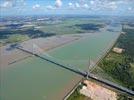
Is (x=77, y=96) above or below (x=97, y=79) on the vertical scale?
below

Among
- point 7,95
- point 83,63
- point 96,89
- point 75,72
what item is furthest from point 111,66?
point 7,95

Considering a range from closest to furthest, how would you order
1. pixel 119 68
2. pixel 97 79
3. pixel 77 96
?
1. pixel 77 96
2. pixel 97 79
3. pixel 119 68

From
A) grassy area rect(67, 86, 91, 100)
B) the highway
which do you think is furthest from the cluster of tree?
grassy area rect(67, 86, 91, 100)

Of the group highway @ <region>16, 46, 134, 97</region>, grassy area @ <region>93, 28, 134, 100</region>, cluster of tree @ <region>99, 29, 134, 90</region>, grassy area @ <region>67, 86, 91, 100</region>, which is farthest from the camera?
cluster of tree @ <region>99, 29, 134, 90</region>

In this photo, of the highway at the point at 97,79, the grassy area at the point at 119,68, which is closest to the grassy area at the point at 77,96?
the grassy area at the point at 119,68

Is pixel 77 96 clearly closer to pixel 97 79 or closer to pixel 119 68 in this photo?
pixel 97 79

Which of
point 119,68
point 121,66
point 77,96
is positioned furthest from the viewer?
point 121,66

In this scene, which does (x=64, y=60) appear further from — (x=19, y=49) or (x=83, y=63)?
(x=19, y=49)

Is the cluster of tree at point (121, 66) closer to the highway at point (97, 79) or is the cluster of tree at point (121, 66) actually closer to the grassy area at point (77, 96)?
the highway at point (97, 79)

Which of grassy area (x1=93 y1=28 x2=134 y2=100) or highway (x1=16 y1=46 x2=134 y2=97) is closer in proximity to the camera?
highway (x1=16 y1=46 x2=134 y2=97)

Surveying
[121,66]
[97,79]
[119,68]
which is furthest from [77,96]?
[121,66]

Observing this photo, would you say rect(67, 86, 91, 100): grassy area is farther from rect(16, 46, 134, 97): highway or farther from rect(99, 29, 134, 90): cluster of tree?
rect(99, 29, 134, 90): cluster of tree
